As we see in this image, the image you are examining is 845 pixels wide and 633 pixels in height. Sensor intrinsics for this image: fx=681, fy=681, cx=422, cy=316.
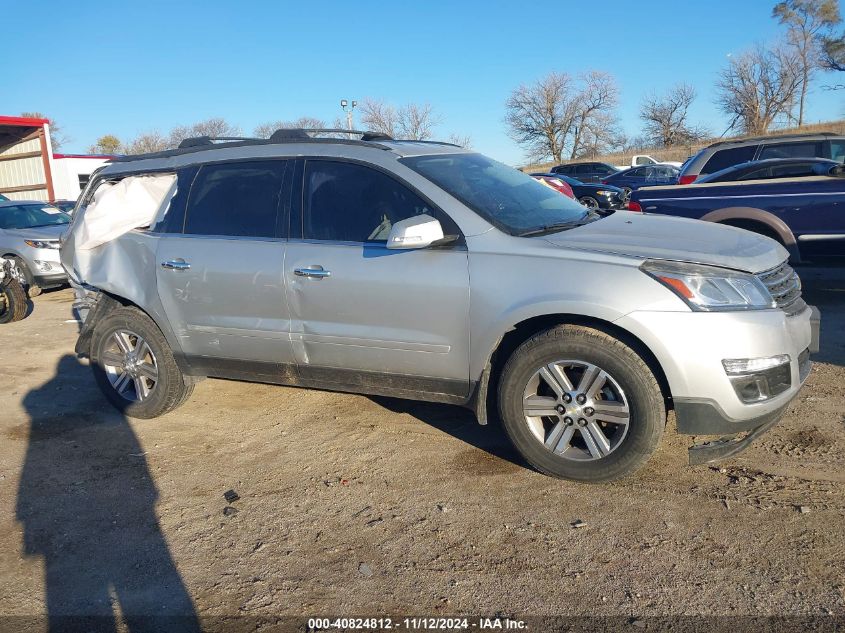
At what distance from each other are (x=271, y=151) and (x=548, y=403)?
243 centimetres

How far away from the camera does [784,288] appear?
3650 mm

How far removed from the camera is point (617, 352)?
11.1 ft

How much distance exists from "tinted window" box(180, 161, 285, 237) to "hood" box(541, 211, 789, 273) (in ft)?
5.98

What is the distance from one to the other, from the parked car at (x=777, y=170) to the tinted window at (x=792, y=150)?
1.66 meters

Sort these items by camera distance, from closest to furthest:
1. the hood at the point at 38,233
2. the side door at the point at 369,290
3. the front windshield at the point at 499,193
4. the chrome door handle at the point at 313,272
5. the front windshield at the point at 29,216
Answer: the side door at the point at 369,290 → the front windshield at the point at 499,193 → the chrome door handle at the point at 313,272 → the hood at the point at 38,233 → the front windshield at the point at 29,216

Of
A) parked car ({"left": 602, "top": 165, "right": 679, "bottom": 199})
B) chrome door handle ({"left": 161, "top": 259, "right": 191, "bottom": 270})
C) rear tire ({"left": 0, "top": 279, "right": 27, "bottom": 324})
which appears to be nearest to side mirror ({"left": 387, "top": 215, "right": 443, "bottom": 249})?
chrome door handle ({"left": 161, "top": 259, "right": 191, "bottom": 270})

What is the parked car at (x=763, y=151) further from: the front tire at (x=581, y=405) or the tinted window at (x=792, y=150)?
the front tire at (x=581, y=405)

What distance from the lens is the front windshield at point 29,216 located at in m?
11.8

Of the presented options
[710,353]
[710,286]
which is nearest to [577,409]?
[710,353]

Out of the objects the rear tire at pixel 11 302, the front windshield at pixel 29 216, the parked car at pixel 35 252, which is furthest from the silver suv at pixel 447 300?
the front windshield at pixel 29 216

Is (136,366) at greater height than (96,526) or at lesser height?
greater

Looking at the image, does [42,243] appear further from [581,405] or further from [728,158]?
[728,158]

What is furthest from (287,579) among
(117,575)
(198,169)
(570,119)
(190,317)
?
(570,119)

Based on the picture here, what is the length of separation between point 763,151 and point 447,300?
780 cm
